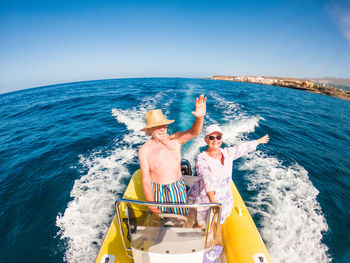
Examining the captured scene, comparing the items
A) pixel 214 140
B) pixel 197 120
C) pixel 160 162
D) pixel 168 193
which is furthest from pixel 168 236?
pixel 197 120

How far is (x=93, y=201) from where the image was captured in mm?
3861

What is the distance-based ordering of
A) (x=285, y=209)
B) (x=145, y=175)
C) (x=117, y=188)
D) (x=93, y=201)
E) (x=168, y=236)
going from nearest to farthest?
1. (x=168, y=236)
2. (x=145, y=175)
3. (x=285, y=209)
4. (x=93, y=201)
5. (x=117, y=188)

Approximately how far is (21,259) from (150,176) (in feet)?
10.3

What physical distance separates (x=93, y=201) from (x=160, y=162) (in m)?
2.86

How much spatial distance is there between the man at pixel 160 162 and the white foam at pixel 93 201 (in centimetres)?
192

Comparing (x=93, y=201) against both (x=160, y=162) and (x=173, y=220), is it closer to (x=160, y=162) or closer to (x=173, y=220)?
(x=160, y=162)

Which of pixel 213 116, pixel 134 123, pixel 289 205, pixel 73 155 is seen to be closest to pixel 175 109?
pixel 213 116

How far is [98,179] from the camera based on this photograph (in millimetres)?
4637

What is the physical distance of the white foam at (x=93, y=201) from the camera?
292 centimetres

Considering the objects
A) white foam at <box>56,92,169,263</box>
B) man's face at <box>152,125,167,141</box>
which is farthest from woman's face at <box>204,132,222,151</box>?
white foam at <box>56,92,169,263</box>

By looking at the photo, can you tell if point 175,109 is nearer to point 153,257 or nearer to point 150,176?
point 150,176

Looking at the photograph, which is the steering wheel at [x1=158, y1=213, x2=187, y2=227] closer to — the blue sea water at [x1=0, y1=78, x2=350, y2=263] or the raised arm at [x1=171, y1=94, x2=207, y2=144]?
the raised arm at [x1=171, y1=94, x2=207, y2=144]

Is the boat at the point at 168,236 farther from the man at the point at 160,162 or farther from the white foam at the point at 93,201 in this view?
the white foam at the point at 93,201

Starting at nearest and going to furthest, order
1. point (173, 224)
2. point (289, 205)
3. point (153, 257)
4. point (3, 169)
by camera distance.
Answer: point (153, 257)
point (173, 224)
point (289, 205)
point (3, 169)
